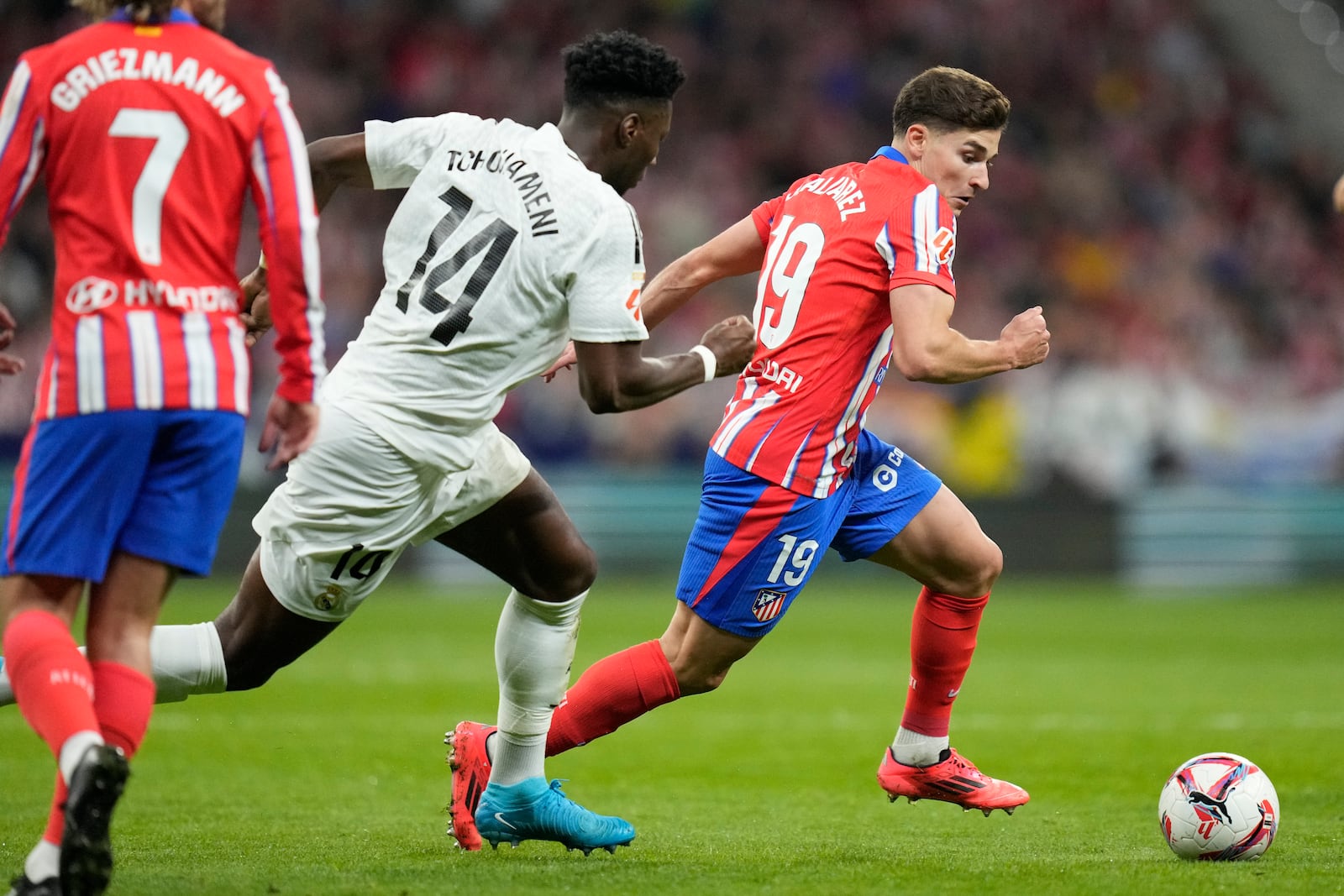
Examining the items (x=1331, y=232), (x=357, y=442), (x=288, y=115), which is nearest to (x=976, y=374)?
(x=357, y=442)

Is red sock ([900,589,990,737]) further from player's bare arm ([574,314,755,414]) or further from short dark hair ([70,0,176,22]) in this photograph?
short dark hair ([70,0,176,22])

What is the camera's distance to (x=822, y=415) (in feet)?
16.8

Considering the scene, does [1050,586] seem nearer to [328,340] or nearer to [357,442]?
[328,340]

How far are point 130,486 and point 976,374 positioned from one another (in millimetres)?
2400

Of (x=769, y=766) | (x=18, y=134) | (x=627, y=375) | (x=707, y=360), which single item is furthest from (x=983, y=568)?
(x=18, y=134)

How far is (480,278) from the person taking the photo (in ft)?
14.6

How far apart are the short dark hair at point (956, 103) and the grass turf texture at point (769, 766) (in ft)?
7.53

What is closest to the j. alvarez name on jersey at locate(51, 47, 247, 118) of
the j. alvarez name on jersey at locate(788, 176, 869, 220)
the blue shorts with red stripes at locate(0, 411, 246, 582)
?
the blue shorts with red stripes at locate(0, 411, 246, 582)

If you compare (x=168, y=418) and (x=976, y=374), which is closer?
(x=168, y=418)

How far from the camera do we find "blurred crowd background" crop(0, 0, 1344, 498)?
1747 centimetres

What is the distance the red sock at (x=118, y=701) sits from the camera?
12.7 feet

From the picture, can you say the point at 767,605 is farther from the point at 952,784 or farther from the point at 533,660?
the point at 952,784

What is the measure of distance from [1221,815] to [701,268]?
95.6 inches

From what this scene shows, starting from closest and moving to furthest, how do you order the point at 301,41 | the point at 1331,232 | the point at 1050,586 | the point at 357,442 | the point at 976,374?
the point at 357,442
the point at 976,374
the point at 1050,586
the point at 301,41
the point at 1331,232
